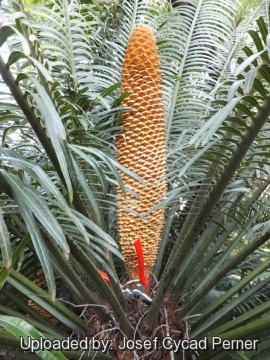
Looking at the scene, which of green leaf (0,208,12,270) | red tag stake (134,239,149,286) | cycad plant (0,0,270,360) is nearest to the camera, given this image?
green leaf (0,208,12,270)

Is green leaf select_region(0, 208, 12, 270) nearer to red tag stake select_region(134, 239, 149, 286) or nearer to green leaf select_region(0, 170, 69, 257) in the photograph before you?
green leaf select_region(0, 170, 69, 257)

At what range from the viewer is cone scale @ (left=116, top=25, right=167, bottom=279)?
1.03m

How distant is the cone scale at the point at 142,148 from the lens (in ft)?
3.37

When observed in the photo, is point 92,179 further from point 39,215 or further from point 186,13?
point 186,13

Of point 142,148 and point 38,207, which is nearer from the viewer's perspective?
point 38,207

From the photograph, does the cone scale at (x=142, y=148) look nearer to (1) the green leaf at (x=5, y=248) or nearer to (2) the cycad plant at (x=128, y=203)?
(2) the cycad plant at (x=128, y=203)

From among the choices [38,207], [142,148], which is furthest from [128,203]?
[38,207]

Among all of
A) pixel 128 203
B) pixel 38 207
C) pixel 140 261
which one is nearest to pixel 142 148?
pixel 128 203

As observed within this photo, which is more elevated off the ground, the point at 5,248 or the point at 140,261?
the point at 5,248

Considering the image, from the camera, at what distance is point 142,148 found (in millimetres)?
1036

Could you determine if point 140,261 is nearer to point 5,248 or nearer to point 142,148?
point 142,148

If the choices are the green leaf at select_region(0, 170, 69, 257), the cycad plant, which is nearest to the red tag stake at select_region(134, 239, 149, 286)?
the cycad plant

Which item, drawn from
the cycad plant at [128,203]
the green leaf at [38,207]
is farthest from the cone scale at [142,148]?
the green leaf at [38,207]

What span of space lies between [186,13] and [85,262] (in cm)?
101
